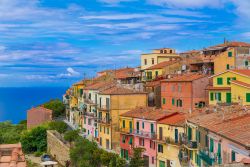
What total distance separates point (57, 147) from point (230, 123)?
3689 centimetres

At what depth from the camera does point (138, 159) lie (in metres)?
44.4

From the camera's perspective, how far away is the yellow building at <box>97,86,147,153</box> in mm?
59625

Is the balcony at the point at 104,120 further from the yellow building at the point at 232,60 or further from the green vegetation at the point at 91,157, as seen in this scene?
the yellow building at the point at 232,60

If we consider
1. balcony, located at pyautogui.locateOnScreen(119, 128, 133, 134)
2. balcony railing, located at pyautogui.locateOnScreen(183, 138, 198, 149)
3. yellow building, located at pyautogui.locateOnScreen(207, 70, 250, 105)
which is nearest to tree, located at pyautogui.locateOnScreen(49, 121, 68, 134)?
balcony, located at pyautogui.locateOnScreen(119, 128, 133, 134)

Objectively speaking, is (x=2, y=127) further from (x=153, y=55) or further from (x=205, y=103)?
(x=205, y=103)

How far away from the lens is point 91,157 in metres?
48.8

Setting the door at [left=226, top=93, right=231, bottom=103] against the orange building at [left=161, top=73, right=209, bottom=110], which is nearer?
the door at [left=226, top=93, right=231, bottom=103]

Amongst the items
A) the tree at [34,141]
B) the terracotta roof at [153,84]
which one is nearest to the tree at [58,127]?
the tree at [34,141]

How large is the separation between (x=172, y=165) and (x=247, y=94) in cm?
1004

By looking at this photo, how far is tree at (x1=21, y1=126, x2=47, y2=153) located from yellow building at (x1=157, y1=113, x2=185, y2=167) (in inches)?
1103

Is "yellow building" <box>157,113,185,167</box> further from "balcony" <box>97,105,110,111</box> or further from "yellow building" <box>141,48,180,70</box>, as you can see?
"yellow building" <box>141,48,180,70</box>

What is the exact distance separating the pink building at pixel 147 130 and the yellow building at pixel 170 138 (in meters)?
0.98

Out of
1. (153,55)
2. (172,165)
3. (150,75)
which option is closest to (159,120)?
(172,165)

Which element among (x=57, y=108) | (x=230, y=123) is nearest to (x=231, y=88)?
(x=230, y=123)
